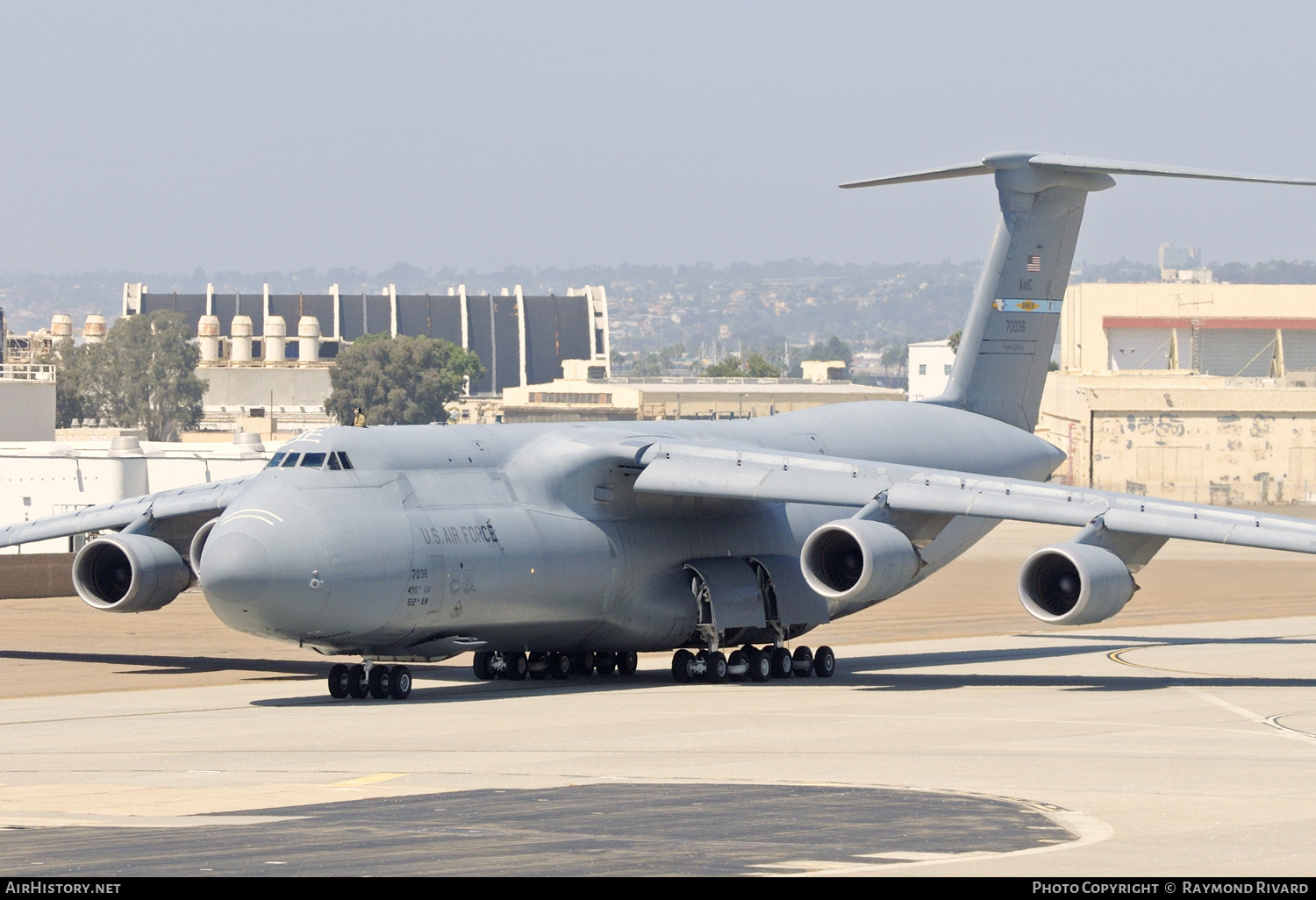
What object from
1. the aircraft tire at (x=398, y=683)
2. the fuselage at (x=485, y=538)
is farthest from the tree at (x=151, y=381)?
the aircraft tire at (x=398, y=683)

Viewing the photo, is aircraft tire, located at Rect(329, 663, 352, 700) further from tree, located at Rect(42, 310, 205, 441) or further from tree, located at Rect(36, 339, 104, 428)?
tree, located at Rect(42, 310, 205, 441)

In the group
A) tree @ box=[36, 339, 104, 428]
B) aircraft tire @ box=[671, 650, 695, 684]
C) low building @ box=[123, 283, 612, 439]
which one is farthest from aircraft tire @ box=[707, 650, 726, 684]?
low building @ box=[123, 283, 612, 439]

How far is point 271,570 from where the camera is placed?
2161 cm

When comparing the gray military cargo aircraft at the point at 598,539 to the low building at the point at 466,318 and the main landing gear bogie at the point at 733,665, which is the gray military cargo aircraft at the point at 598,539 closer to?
the main landing gear bogie at the point at 733,665

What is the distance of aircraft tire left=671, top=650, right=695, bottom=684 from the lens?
26.0m

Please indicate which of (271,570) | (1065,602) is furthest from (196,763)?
(1065,602)

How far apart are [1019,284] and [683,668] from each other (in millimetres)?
10323

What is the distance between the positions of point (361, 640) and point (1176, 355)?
97.6 meters

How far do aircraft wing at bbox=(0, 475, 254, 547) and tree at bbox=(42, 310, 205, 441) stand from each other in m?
93.6

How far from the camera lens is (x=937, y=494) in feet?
77.7

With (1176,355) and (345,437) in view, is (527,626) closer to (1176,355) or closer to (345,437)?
(345,437)

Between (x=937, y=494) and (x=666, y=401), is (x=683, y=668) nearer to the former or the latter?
(x=937, y=494)

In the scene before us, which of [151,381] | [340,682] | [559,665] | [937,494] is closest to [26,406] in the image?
[559,665]
